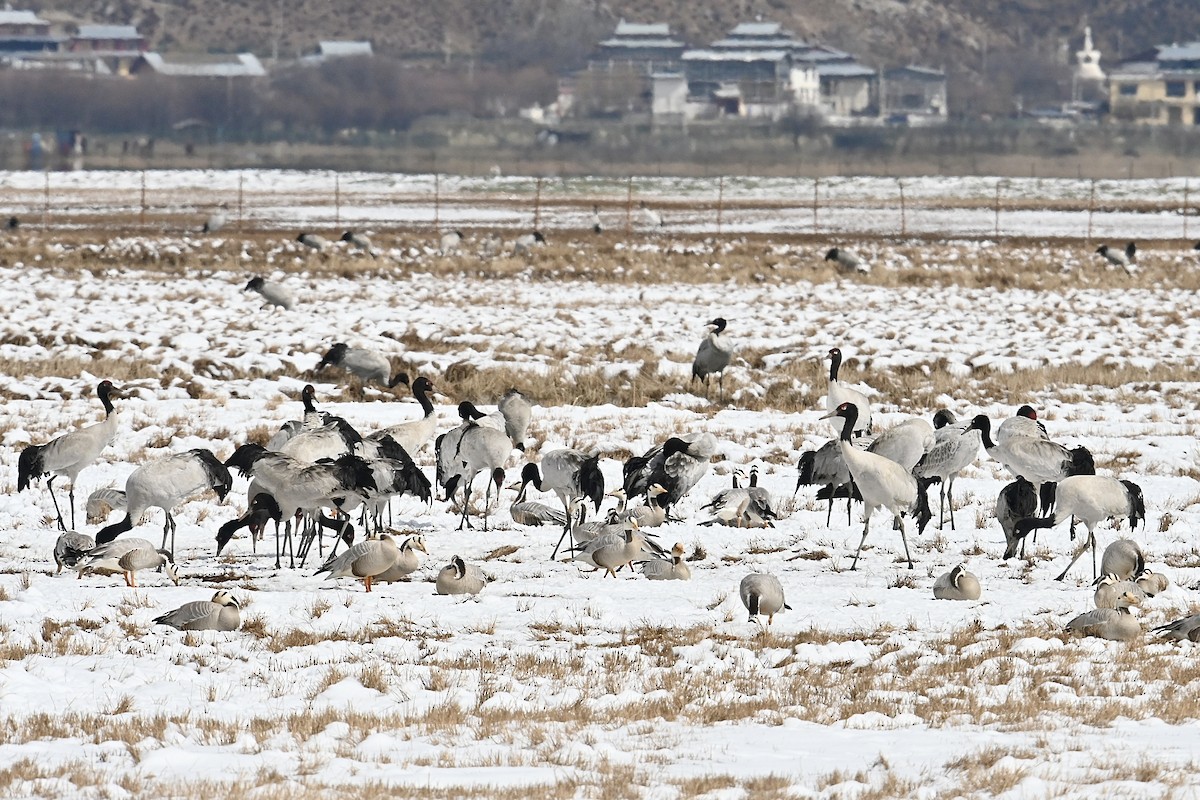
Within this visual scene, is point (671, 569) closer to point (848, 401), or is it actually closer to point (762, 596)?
point (762, 596)

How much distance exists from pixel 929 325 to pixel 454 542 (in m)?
14.9

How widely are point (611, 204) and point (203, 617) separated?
56465mm

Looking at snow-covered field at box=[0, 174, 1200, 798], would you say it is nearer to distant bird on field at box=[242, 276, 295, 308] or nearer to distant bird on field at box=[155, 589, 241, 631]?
distant bird on field at box=[155, 589, 241, 631]

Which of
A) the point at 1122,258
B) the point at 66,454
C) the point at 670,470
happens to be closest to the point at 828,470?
the point at 670,470

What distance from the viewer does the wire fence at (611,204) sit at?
49938 millimetres

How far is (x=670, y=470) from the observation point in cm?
1315

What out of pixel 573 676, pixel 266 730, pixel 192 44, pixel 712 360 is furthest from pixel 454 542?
pixel 192 44

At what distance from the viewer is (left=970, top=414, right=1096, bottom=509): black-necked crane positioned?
472 inches

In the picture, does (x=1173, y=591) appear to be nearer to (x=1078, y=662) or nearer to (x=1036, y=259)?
(x=1078, y=662)

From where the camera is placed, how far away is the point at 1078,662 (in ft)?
28.2

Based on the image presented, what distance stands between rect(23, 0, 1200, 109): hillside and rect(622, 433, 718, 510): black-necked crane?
163427 millimetres

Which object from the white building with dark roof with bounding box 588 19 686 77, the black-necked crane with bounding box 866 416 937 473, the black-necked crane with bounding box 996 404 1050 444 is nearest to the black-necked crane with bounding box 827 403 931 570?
the black-necked crane with bounding box 866 416 937 473

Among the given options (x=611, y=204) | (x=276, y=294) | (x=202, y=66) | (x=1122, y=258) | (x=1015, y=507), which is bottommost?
(x=1015, y=507)

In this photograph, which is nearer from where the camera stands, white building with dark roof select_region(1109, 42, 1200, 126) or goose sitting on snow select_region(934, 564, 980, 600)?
goose sitting on snow select_region(934, 564, 980, 600)
